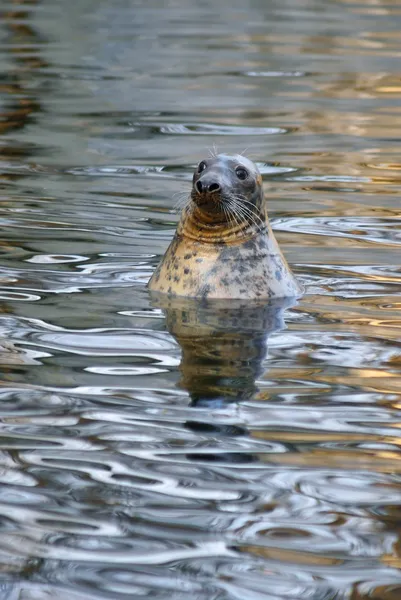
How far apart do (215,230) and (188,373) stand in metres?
1.61

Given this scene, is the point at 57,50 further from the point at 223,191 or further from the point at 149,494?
the point at 149,494

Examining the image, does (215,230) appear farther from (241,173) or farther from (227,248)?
(241,173)

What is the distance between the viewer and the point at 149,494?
450cm

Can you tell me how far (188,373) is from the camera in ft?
19.5

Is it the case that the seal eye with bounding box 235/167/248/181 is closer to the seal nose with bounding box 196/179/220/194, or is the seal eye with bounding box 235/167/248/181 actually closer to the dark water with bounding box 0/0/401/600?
the seal nose with bounding box 196/179/220/194

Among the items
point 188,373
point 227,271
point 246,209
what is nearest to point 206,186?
point 246,209

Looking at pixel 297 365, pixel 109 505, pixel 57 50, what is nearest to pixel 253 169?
pixel 297 365

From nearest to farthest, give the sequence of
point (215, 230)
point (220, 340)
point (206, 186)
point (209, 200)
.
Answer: point (220, 340)
point (206, 186)
point (209, 200)
point (215, 230)

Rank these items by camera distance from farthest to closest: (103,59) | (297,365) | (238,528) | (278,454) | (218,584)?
(103,59) < (297,365) < (278,454) < (238,528) < (218,584)

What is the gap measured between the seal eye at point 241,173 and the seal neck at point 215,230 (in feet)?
0.80

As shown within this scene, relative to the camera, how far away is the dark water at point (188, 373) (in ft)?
13.4

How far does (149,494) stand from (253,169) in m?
3.27

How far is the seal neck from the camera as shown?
24.2ft

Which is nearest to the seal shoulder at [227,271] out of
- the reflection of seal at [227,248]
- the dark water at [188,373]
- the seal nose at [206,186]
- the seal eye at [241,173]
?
the reflection of seal at [227,248]
